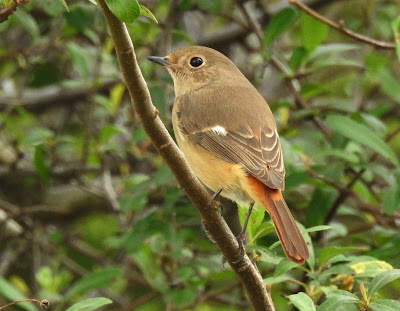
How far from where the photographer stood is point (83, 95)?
18.9 feet

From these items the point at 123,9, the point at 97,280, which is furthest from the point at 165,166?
the point at 123,9

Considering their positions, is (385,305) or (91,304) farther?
(91,304)

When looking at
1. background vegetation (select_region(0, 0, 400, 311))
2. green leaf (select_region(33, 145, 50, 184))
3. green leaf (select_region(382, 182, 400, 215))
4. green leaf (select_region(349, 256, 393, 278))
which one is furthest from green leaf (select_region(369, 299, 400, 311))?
green leaf (select_region(33, 145, 50, 184))

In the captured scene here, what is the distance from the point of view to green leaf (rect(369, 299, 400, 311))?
2590 mm

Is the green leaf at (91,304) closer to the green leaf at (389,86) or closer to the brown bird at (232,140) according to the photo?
the brown bird at (232,140)

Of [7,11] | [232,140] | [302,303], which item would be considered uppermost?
[7,11]

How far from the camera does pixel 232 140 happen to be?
364 cm

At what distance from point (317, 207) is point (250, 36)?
234 centimetres

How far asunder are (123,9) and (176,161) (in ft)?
1.84

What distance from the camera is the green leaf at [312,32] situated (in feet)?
14.4

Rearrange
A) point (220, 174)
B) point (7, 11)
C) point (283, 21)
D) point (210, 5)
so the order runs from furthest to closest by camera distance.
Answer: point (210, 5) < point (283, 21) < point (220, 174) < point (7, 11)

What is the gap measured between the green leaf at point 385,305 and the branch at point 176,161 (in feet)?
Answer: 1.21

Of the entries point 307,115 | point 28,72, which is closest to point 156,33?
point 28,72

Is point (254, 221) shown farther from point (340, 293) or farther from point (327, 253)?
point (340, 293)
